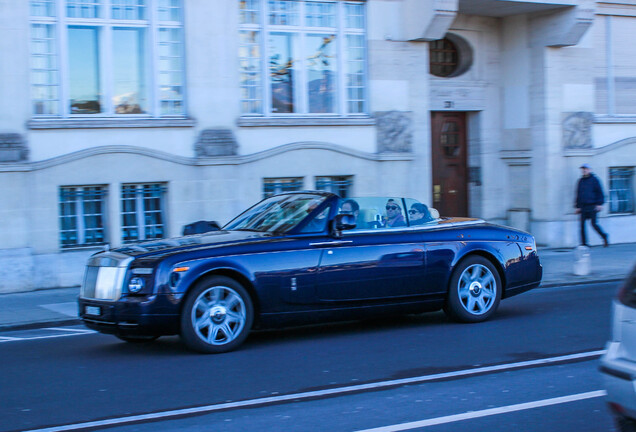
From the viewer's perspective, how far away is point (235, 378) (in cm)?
684

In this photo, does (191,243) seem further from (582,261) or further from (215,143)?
(582,261)

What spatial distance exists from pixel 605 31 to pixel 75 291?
42.2 feet

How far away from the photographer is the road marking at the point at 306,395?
5566 millimetres

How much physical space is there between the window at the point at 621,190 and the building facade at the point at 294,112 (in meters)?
0.04

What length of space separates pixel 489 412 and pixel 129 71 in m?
10.7

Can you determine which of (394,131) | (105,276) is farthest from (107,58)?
(105,276)

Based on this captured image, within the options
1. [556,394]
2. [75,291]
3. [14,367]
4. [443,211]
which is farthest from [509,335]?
[443,211]

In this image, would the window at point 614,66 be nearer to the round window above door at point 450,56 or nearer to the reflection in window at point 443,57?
the round window above door at point 450,56

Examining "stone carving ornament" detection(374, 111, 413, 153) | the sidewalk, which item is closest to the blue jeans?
the sidewalk

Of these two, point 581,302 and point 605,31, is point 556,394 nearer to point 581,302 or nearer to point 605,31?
point 581,302

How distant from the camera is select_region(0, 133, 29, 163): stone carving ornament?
42.9ft

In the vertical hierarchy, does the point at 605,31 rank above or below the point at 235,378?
above

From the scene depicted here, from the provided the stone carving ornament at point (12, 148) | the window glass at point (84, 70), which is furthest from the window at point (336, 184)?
the stone carving ornament at point (12, 148)

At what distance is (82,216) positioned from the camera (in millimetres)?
13992
